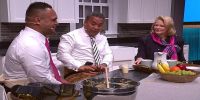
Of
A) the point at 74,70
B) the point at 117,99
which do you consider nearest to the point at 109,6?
the point at 74,70

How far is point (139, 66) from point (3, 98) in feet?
4.32

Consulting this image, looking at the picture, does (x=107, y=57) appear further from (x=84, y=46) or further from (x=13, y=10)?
(x=13, y=10)

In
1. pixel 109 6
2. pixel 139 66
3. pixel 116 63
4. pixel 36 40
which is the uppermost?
pixel 109 6

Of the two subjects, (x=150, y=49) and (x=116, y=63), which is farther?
(x=116, y=63)

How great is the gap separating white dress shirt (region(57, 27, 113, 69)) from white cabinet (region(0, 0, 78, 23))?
1.22 meters

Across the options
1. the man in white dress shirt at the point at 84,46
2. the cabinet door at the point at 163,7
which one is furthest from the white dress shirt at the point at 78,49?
the cabinet door at the point at 163,7

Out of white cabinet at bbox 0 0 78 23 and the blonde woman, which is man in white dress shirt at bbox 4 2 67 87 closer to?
the blonde woman

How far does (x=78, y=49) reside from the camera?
273 centimetres

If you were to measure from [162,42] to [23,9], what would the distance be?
187cm

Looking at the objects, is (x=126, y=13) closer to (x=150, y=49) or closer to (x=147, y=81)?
(x=150, y=49)

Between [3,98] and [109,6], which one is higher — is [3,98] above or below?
below

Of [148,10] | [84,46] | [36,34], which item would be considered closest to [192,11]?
[148,10]

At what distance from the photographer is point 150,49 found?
2.82m

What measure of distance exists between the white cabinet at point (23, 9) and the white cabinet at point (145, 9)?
3.54ft
